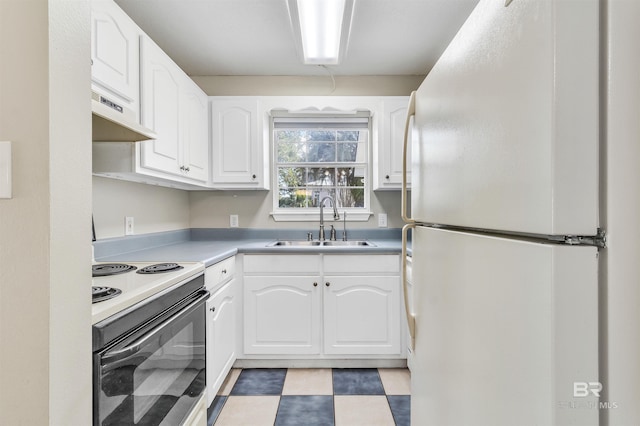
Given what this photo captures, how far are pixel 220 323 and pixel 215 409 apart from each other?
1.53ft

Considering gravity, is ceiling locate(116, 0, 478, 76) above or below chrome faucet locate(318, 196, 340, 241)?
above

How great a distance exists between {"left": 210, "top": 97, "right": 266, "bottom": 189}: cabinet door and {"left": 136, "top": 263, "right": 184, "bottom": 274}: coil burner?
1.23 meters

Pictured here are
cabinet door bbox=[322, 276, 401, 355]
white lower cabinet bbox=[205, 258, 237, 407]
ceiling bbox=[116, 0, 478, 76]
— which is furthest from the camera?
cabinet door bbox=[322, 276, 401, 355]

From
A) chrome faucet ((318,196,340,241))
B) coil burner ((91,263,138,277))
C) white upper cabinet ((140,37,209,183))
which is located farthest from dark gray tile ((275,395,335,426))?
white upper cabinet ((140,37,209,183))

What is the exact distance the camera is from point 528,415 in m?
0.48

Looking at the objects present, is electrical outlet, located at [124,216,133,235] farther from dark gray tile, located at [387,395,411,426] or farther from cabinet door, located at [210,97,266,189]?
dark gray tile, located at [387,395,411,426]

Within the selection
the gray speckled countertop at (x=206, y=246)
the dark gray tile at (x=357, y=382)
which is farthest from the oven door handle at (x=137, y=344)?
the dark gray tile at (x=357, y=382)

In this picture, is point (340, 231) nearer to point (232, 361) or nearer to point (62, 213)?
point (232, 361)

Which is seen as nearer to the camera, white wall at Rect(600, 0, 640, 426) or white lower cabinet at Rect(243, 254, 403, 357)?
white wall at Rect(600, 0, 640, 426)

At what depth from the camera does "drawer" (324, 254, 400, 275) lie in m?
2.23

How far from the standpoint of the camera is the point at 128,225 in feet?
6.48

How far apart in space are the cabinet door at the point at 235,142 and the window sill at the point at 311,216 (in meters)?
0.43

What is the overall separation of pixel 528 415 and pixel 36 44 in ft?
3.35

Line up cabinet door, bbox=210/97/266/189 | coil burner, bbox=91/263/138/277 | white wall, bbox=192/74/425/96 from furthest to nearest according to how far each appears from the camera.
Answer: white wall, bbox=192/74/425/96 → cabinet door, bbox=210/97/266/189 → coil burner, bbox=91/263/138/277
